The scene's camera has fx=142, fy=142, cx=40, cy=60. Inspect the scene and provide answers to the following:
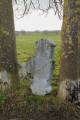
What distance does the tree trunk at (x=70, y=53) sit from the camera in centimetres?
326

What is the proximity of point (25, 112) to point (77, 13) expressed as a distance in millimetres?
2593

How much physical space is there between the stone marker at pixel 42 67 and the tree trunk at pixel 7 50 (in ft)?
1.97

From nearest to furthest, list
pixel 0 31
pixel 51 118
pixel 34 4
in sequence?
1. pixel 51 118
2. pixel 0 31
3. pixel 34 4

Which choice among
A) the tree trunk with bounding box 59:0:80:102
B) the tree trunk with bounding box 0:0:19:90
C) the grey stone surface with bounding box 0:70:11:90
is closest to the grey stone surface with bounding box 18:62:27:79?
the tree trunk with bounding box 0:0:19:90

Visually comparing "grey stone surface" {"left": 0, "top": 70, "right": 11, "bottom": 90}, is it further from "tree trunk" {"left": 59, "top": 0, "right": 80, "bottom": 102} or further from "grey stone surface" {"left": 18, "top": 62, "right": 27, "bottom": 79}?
"tree trunk" {"left": 59, "top": 0, "right": 80, "bottom": 102}

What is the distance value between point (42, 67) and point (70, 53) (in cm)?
84

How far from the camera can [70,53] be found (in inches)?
132

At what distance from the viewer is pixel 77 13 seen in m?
3.23

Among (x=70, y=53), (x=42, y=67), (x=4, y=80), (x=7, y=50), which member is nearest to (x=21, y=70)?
(x=4, y=80)

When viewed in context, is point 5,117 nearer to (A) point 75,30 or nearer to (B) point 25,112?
(B) point 25,112

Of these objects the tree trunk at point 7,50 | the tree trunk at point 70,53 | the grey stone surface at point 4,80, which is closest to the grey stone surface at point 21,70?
the tree trunk at point 7,50

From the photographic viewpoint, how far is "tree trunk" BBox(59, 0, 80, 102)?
3.26 metres

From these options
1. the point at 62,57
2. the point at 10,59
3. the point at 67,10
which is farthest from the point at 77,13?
the point at 10,59

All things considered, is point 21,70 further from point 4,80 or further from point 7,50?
point 7,50
